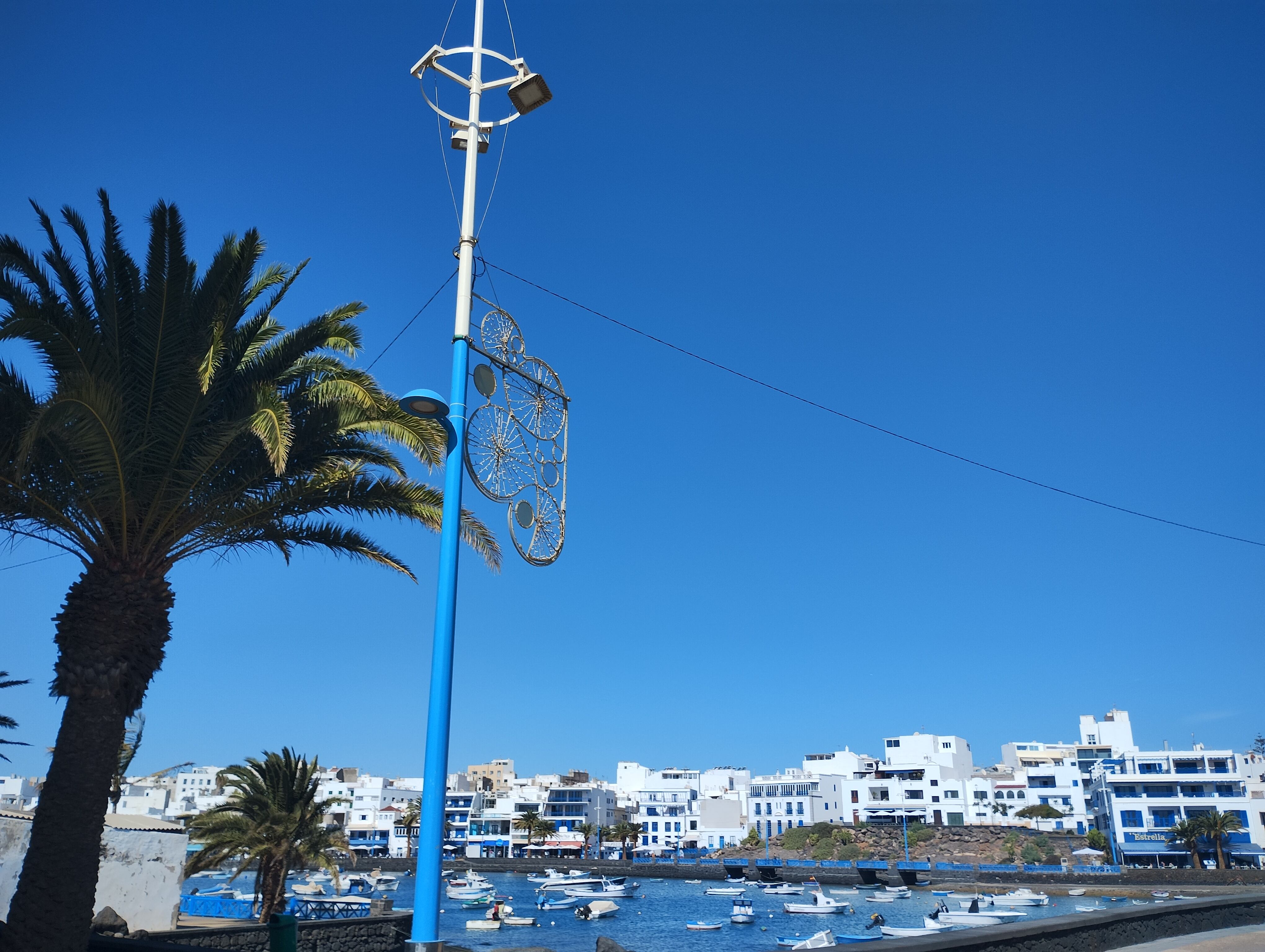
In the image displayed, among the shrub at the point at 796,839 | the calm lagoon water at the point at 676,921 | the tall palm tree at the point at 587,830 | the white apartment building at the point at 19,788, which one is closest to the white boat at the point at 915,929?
the calm lagoon water at the point at 676,921

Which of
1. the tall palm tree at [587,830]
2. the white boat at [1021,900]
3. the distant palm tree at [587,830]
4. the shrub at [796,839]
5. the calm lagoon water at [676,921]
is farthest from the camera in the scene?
the tall palm tree at [587,830]

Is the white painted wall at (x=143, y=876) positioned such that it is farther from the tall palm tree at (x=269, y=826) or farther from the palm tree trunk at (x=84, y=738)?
the palm tree trunk at (x=84, y=738)

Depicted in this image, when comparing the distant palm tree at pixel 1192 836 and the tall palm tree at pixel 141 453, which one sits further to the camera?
the distant palm tree at pixel 1192 836

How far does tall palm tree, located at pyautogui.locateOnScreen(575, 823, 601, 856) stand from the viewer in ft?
385

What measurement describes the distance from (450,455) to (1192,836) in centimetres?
8344

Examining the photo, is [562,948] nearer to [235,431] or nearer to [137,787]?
[235,431]

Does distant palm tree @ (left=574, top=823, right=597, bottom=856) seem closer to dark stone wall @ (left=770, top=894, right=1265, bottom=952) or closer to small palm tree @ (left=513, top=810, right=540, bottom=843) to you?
small palm tree @ (left=513, top=810, right=540, bottom=843)

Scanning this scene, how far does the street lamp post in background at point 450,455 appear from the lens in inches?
260

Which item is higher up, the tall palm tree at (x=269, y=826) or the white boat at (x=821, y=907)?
the tall palm tree at (x=269, y=826)

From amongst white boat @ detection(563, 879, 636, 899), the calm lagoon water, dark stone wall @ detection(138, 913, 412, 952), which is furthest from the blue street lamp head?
white boat @ detection(563, 879, 636, 899)

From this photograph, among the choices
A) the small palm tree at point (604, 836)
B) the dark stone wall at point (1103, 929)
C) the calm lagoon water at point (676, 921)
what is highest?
the dark stone wall at point (1103, 929)

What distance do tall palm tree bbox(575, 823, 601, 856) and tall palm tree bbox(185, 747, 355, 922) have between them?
94034 mm

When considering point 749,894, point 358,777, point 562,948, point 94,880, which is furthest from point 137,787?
point 94,880

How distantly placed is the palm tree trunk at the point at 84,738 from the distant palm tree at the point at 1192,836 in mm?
82832
